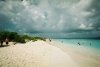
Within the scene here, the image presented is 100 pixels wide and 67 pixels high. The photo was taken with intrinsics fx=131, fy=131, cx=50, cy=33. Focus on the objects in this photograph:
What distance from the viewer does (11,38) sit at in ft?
50.8

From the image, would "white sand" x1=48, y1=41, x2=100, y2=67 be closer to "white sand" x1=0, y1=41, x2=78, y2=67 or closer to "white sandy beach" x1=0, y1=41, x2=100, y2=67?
"white sandy beach" x1=0, y1=41, x2=100, y2=67

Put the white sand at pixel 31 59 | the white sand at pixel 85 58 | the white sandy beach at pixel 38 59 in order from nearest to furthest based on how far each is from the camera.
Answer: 1. the white sand at pixel 31 59
2. the white sandy beach at pixel 38 59
3. the white sand at pixel 85 58

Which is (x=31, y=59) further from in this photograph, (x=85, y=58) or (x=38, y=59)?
(x=85, y=58)

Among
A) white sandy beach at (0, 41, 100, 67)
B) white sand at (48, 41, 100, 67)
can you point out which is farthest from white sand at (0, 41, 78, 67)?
white sand at (48, 41, 100, 67)

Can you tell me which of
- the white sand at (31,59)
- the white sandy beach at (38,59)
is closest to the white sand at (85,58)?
the white sandy beach at (38,59)

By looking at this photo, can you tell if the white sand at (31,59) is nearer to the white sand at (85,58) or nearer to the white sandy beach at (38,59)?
the white sandy beach at (38,59)

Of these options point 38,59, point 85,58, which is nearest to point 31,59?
point 38,59

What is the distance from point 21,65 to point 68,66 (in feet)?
7.31

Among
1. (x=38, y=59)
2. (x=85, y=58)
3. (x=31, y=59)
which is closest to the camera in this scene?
(x=31, y=59)

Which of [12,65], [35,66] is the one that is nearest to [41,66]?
[35,66]

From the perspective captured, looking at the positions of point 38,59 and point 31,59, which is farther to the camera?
point 38,59

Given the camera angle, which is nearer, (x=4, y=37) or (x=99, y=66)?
(x=99, y=66)

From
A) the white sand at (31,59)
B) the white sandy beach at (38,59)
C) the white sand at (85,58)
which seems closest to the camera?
the white sand at (31,59)

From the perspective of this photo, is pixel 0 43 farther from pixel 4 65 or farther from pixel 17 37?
pixel 4 65
